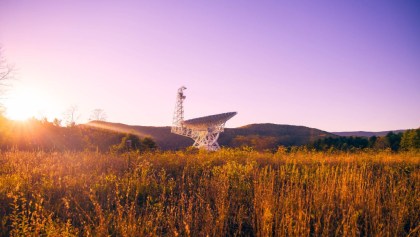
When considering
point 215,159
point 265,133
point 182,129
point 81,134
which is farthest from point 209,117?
point 265,133

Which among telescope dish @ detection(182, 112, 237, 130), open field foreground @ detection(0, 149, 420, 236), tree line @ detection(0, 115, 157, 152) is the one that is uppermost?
telescope dish @ detection(182, 112, 237, 130)

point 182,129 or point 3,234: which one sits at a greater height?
point 182,129

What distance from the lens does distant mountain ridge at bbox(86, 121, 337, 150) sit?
267ft

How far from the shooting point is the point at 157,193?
21.3ft

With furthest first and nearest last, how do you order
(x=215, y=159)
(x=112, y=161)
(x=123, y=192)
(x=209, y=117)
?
(x=209, y=117) → (x=215, y=159) → (x=112, y=161) → (x=123, y=192)

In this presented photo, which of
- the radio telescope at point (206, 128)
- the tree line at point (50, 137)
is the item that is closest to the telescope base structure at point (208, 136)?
the radio telescope at point (206, 128)

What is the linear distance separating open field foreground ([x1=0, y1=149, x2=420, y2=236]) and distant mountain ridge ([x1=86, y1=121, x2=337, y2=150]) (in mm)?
65183

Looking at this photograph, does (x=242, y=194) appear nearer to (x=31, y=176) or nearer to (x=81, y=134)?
(x=31, y=176)

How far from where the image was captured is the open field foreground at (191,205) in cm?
425

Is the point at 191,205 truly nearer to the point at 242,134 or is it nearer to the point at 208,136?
the point at 208,136

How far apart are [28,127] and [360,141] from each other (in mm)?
50365

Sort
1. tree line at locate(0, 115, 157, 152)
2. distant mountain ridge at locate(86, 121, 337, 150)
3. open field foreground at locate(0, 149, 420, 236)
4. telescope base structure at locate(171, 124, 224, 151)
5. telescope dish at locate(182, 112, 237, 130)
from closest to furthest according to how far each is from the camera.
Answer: open field foreground at locate(0, 149, 420, 236), tree line at locate(0, 115, 157, 152), telescope dish at locate(182, 112, 237, 130), telescope base structure at locate(171, 124, 224, 151), distant mountain ridge at locate(86, 121, 337, 150)

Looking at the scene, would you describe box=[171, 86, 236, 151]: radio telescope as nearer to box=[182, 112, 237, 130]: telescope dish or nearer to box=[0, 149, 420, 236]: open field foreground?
box=[182, 112, 237, 130]: telescope dish

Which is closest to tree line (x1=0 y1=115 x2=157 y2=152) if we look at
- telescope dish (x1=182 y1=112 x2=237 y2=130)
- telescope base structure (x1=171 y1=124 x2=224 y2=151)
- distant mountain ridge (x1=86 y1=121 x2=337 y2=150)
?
telescope dish (x1=182 y1=112 x2=237 y2=130)
